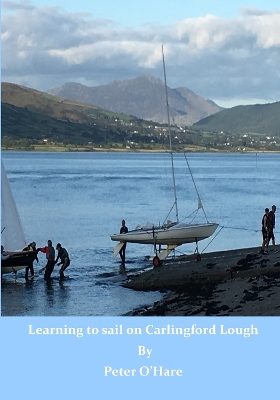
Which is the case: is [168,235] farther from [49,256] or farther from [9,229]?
[9,229]

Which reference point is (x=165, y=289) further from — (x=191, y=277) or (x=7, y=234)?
(x=7, y=234)

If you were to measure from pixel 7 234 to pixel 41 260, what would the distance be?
214 inches

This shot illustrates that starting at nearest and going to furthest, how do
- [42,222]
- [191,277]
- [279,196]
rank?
[191,277] → [42,222] → [279,196]

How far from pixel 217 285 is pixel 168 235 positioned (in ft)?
31.0

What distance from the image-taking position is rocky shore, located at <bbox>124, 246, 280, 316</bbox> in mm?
20234

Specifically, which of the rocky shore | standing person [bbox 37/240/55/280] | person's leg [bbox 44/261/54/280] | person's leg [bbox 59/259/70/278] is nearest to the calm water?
person's leg [bbox 59/259/70/278]

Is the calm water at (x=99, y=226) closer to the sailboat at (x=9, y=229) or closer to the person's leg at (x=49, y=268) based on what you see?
the person's leg at (x=49, y=268)

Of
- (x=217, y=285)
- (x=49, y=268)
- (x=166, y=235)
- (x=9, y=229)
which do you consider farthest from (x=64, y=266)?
(x=217, y=285)

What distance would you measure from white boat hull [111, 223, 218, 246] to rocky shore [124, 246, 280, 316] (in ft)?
6.62

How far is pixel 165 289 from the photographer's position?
2562cm

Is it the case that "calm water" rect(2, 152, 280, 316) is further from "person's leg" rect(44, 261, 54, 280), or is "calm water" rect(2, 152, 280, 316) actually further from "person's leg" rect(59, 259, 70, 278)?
"person's leg" rect(44, 261, 54, 280)

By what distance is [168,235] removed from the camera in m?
33.4

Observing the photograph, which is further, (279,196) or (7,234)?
(279,196)
